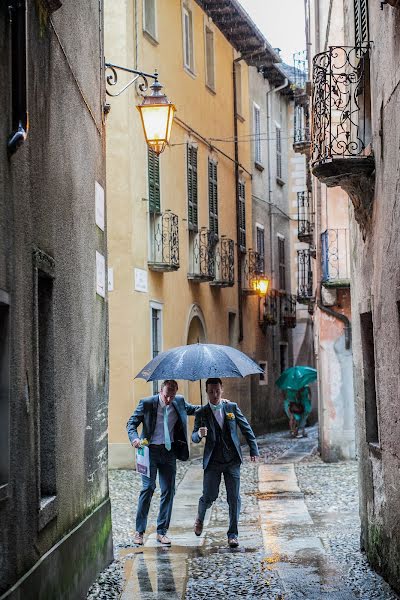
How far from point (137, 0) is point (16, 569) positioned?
1629 centimetres

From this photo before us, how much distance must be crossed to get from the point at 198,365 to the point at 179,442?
801 millimetres

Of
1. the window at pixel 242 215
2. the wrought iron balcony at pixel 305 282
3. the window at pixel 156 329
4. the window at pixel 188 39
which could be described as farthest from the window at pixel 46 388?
the window at pixel 242 215

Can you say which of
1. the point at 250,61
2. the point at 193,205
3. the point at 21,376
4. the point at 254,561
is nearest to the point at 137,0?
the point at 193,205

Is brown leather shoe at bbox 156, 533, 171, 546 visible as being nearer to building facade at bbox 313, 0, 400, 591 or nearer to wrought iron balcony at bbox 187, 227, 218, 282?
building facade at bbox 313, 0, 400, 591

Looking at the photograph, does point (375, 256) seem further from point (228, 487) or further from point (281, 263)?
point (281, 263)

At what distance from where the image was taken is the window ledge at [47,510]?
7.20 m

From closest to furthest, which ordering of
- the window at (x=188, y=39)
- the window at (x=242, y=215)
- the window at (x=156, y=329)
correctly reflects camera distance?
the window at (x=156, y=329), the window at (x=188, y=39), the window at (x=242, y=215)

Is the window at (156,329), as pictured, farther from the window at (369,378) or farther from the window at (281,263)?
the window at (281,263)

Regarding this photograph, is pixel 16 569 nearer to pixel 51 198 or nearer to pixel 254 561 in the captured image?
pixel 51 198

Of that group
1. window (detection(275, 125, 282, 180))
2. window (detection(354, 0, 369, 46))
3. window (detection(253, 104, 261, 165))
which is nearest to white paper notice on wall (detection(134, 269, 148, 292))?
window (detection(354, 0, 369, 46))

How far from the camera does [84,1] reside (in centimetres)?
1009

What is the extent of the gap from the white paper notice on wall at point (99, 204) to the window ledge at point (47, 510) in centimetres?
371

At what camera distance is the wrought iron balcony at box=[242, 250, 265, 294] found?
29.6m

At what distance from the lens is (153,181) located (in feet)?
70.4
